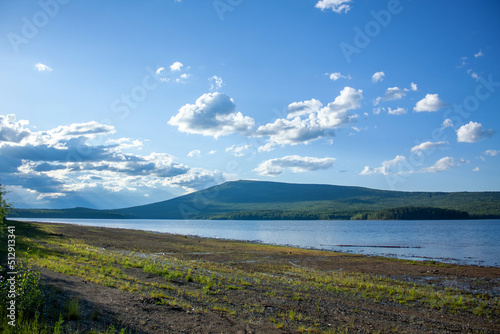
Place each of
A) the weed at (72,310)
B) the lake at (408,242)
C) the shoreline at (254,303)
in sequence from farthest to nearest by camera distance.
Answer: the lake at (408,242), the shoreline at (254,303), the weed at (72,310)

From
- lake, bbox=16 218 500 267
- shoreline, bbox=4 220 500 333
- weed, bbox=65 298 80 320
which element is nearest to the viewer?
weed, bbox=65 298 80 320

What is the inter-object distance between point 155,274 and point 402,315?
15360 mm

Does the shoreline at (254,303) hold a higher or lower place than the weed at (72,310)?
lower

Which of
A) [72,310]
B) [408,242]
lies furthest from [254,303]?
[408,242]

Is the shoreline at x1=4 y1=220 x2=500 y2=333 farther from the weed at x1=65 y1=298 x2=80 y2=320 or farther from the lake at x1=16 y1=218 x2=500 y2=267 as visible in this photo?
the lake at x1=16 y1=218 x2=500 y2=267

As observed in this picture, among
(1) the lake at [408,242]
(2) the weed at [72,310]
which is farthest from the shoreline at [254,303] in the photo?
(1) the lake at [408,242]

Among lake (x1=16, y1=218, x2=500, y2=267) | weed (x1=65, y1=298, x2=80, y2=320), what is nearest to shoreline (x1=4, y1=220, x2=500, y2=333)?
weed (x1=65, y1=298, x2=80, y2=320)

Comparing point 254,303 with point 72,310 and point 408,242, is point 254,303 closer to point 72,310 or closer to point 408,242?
point 72,310

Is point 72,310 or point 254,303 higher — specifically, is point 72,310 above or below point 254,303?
above

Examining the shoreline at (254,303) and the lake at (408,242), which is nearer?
the shoreline at (254,303)

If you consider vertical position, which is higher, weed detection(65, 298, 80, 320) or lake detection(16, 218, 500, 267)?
weed detection(65, 298, 80, 320)

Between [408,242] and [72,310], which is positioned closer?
[72,310]

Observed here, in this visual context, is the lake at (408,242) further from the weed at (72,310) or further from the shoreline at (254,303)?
the weed at (72,310)

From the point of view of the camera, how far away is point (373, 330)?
1297cm
